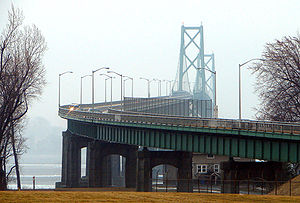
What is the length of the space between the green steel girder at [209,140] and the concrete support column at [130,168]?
845 centimetres

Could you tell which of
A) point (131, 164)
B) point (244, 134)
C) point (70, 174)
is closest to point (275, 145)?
point (244, 134)

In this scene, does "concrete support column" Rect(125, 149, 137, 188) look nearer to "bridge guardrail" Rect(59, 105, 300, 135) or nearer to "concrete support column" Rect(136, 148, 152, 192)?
"bridge guardrail" Rect(59, 105, 300, 135)

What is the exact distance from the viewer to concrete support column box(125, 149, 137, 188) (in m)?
92.1

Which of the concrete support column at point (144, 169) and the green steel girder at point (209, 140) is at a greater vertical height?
the green steel girder at point (209, 140)

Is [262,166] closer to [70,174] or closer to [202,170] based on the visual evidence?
[202,170]

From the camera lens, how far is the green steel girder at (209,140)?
49344mm

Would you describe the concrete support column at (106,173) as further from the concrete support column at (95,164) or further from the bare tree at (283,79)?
the bare tree at (283,79)

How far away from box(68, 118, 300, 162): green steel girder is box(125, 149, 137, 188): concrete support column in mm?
8450

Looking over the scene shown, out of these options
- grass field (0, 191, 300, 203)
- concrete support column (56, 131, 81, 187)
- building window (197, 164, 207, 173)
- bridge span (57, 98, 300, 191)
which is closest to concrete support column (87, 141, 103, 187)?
bridge span (57, 98, 300, 191)

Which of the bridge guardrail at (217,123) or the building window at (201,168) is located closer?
the bridge guardrail at (217,123)

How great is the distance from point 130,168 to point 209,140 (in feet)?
117

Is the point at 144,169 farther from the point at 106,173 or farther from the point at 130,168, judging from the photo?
the point at 106,173

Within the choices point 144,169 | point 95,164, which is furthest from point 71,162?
point 144,169

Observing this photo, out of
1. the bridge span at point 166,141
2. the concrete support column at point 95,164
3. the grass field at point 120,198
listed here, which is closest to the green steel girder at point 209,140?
the bridge span at point 166,141
